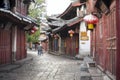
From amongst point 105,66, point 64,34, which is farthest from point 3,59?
point 64,34

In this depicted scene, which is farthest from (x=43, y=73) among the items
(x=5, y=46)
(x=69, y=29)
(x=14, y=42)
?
(x=69, y=29)

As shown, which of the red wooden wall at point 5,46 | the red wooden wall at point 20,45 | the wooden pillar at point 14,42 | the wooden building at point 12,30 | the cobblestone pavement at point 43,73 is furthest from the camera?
the red wooden wall at point 20,45

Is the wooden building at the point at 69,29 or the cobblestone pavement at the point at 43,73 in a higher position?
the wooden building at the point at 69,29

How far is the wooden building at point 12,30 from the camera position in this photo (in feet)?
60.6

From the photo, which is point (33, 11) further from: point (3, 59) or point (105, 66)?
point (105, 66)

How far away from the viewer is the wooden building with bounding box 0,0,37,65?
60.6 ft

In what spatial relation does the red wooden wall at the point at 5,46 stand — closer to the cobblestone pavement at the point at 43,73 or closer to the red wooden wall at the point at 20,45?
the cobblestone pavement at the point at 43,73

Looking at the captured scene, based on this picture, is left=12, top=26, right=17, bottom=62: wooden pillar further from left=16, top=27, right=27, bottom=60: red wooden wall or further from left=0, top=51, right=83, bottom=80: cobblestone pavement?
left=0, top=51, right=83, bottom=80: cobblestone pavement

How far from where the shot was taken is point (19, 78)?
15.2 metres

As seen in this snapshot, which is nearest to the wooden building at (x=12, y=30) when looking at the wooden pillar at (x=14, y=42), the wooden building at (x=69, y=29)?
the wooden pillar at (x=14, y=42)

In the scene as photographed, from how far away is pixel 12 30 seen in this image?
79.9 ft

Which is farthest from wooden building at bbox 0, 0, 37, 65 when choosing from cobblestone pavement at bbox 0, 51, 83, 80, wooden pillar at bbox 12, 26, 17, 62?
cobblestone pavement at bbox 0, 51, 83, 80

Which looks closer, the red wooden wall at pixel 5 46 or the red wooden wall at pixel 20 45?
the red wooden wall at pixel 5 46

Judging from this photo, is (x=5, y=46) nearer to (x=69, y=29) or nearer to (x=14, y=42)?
(x=14, y=42)
